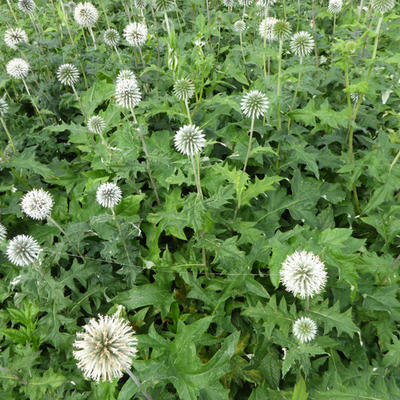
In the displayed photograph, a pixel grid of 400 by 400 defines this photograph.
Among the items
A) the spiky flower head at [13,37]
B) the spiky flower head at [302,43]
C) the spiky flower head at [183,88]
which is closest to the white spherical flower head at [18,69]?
the spiky flower head at [13,37]

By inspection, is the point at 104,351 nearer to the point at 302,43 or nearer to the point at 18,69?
the point at 302,43

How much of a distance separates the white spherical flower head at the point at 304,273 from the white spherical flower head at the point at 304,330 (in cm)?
14

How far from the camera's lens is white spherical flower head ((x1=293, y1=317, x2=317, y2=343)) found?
1699 mm

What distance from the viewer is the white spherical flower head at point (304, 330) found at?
170 cm

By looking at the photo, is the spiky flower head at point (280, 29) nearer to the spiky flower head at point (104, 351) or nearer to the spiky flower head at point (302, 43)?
the spiky flower head at point (302, 43)

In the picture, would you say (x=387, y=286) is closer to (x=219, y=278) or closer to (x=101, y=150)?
(x=219, y=278)

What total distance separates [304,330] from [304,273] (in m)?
0.29

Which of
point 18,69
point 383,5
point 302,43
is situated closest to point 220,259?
point 302,43

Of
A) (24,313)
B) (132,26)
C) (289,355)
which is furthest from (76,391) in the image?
(132,26)

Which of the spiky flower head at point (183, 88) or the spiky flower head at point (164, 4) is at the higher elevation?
the spiky flower head at point (164, 4)

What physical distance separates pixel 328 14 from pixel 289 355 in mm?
3961

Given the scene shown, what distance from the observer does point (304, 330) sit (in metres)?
1.70

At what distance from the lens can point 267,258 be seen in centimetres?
212

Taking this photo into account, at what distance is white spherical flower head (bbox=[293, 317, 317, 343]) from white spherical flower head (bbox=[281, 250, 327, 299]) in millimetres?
139
